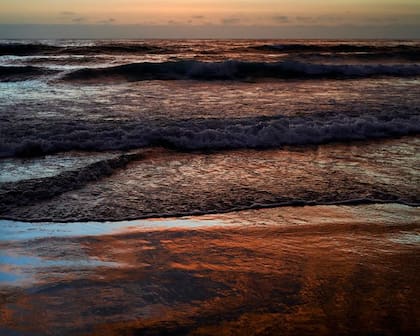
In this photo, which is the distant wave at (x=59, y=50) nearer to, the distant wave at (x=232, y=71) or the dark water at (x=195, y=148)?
the distant wave at (x=232, y=71)

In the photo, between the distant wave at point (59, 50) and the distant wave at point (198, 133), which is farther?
the distant wave at point (59, 50)

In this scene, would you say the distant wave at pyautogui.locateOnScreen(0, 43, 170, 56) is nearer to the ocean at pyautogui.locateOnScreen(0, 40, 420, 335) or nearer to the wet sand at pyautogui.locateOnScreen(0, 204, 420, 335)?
the ocean at pyautogui.locateOnScreen(0, 40, 420, 335)

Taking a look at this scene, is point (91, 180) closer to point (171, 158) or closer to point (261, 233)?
point (171, 158)

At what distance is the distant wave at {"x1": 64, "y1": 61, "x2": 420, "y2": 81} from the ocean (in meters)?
8.29

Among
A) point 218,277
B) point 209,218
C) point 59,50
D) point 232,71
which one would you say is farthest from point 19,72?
point 218,277

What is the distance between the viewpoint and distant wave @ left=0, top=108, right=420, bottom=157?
713 cm

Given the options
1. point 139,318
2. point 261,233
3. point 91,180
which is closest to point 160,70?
point 91,180

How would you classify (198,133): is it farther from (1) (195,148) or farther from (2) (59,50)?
(2) (59,50)

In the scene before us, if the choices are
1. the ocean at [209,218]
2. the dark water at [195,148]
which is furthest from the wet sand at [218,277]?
the dark water at [195,148]

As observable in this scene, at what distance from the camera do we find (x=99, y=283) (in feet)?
9.91

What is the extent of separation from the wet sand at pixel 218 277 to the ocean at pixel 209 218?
13 millimetres

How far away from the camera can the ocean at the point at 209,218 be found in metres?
2.70

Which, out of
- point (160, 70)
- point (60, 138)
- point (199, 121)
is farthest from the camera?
point (160, 70)

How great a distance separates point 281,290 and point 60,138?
5.44 m
